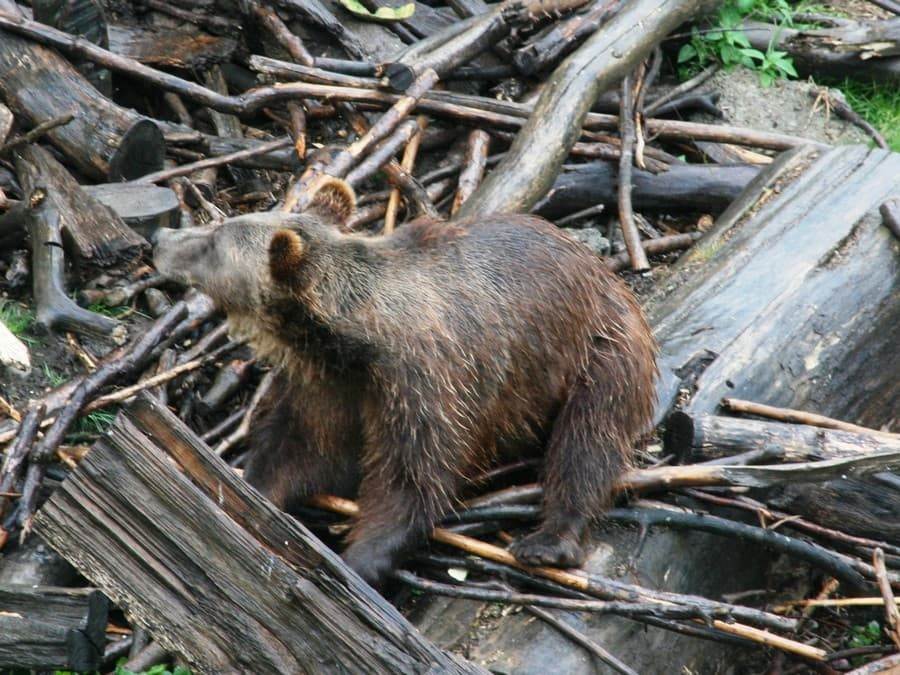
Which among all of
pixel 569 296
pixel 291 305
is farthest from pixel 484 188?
pixel 291 305

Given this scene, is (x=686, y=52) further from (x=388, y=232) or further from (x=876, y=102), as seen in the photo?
(x=388, y=232)

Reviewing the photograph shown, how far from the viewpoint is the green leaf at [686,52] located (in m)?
9.16

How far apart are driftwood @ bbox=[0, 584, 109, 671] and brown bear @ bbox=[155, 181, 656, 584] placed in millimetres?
925

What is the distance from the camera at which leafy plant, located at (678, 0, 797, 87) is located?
9.17m

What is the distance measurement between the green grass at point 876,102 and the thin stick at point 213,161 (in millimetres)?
4350

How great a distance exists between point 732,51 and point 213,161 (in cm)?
408

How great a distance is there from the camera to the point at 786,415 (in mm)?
5746

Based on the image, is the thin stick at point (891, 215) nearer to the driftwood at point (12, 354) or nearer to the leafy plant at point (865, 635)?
the leafy plant at point (865, 635)

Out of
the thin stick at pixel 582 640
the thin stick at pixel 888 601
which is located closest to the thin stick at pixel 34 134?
the thin stick at pixel 582 640

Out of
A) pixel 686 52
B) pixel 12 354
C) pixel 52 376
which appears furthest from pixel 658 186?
pixel 12 354

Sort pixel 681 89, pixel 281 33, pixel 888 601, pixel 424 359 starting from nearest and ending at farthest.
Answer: pixel 888 601
pixel 424 359
pixel 281 33
pixel 681 89

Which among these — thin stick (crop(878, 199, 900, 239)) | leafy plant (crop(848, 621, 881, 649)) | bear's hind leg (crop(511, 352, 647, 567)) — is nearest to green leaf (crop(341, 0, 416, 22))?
thin stick (crop(878, 199, 900, 239))

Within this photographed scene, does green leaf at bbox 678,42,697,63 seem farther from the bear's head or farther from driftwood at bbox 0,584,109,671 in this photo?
driftwood at bbox 0,584,109,671

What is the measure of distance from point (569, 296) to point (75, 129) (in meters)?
3.26
